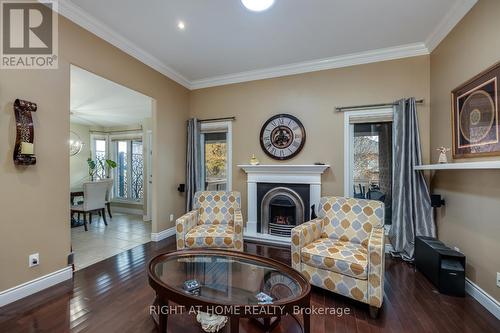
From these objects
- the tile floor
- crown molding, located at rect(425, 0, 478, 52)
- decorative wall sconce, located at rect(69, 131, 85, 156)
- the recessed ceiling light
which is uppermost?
crown molding, located at rect(425, 0, 478, 52)

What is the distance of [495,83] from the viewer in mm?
1956

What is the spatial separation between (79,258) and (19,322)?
1314 millimetres

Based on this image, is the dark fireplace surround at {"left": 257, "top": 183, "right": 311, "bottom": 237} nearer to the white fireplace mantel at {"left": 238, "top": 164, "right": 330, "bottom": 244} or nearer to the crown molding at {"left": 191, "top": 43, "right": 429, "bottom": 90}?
the white fireplace mantel at {"left": 238, "top": 164, "right": 330, "bottom": 244}

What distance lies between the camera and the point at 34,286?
7.28ft

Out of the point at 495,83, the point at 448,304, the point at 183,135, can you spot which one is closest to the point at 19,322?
the point at 183,135

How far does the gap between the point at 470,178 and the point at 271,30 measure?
273cm

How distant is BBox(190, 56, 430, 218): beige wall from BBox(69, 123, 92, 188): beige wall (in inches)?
156

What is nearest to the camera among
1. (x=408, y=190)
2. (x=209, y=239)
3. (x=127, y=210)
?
(x=209, y=239)

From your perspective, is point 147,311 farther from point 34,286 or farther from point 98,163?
point 98,163

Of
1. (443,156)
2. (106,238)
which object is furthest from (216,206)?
(443,156)

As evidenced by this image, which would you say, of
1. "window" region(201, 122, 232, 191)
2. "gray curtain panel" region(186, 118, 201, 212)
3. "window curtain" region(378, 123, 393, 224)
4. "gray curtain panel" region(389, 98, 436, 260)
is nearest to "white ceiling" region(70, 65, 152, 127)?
"gray curtain panel" region(186, 118, 201, 212)

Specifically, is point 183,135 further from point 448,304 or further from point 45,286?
point 448,304

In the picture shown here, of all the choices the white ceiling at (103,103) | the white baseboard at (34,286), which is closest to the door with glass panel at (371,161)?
the white ceiling at (103,103)

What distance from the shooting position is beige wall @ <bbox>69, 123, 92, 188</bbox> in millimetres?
6148
